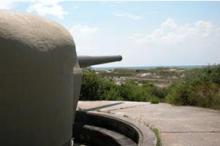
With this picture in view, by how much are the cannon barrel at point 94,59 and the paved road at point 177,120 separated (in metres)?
1.25

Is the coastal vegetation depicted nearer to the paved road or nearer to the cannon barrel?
the paved road

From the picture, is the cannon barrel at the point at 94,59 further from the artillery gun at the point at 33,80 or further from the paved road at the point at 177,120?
the artillery gun at the point at 33,80

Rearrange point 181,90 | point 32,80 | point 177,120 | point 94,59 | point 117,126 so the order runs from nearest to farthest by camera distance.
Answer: point 32,80
point 177,120
point 117,126
point 94,59
point 181,90

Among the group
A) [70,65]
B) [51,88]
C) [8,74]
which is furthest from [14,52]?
[70,65]

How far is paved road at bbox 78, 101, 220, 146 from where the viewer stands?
617cm

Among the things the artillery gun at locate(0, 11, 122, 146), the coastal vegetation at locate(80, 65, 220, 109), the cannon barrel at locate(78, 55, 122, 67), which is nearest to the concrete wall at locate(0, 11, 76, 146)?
the artillery gun at locate(0, 11, 122, 146)

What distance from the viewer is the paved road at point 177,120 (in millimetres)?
6172

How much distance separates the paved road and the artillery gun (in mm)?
1787

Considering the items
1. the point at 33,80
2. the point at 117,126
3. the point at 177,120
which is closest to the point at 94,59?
the point at 117,126

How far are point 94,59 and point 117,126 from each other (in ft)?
6.49

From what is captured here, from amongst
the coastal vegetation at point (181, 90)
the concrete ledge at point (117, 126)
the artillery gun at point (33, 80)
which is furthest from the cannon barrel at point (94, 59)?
the artillery gun at point (33, 80)

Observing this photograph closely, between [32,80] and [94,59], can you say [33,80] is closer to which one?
[32,80]

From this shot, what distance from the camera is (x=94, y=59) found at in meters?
9.39

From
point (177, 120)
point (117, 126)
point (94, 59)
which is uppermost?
point (94, 59)
